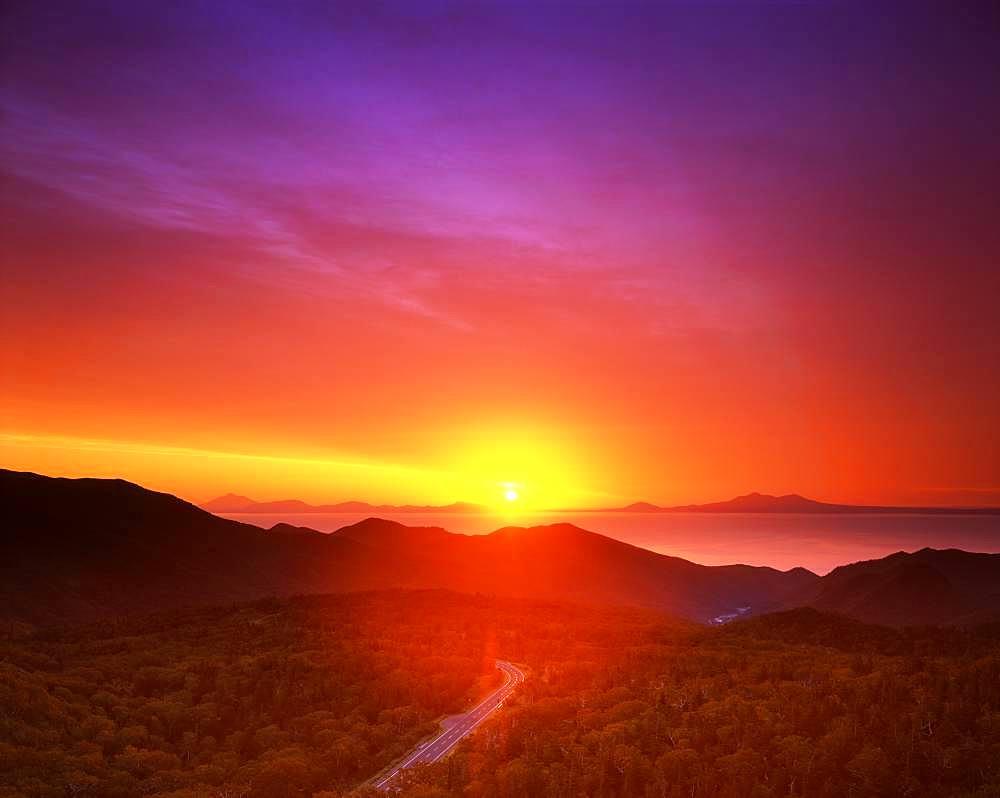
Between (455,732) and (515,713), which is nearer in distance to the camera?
(515,713)

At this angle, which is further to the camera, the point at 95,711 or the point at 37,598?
the point at 37,598

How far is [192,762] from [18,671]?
2380 centimetres

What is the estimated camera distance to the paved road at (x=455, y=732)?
234 ft

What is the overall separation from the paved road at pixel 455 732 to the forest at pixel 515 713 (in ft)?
6.45

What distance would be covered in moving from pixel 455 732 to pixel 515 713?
9.85 m

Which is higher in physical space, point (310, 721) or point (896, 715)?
point (896, 715)

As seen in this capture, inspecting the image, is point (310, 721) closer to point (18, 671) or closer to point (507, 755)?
point (507, 755)

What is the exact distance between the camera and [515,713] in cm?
7681

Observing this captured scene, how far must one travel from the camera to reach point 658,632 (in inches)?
4818

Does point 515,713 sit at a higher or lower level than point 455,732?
higher

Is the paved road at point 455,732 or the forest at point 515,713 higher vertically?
the forest at point 515,713

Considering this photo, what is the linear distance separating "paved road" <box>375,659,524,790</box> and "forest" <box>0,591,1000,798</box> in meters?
1.96

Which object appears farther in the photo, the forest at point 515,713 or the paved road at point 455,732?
the paved road at point 455,732

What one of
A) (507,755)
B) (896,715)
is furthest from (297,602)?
(896,715)
